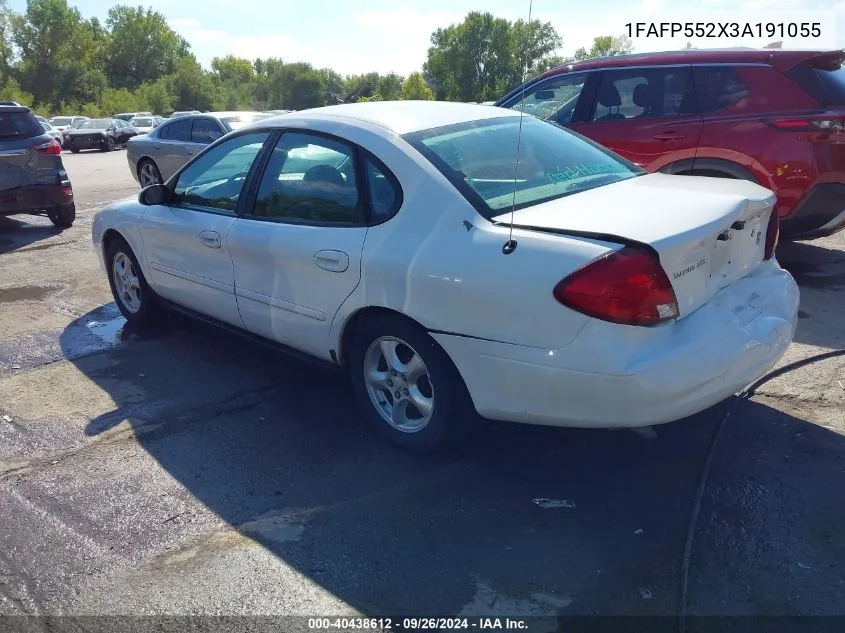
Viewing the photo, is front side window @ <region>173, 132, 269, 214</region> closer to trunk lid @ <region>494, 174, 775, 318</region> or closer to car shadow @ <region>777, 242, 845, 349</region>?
trunk lid @ <region>494, 174, 775, 318</region>

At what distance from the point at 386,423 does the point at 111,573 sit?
4.60 feet

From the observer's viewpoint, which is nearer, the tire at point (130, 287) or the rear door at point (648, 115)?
the tire at point (130, 287)

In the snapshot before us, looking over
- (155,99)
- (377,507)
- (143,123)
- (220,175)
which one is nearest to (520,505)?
(377,507)

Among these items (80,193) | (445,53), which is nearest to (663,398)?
(445,53)

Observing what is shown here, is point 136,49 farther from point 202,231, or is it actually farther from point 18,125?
point 202,231

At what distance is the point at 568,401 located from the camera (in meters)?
3.13

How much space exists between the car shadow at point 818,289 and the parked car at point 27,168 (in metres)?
8.58

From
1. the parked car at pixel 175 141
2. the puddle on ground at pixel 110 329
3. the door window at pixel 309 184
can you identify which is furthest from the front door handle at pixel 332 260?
the parked car at pixel 175 141

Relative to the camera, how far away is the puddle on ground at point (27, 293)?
22.9 feet

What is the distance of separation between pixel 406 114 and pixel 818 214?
378 centimetres

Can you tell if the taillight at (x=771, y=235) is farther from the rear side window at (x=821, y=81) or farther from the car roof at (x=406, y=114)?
the rear side window at (x=821, y=81)

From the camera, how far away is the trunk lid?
3.12m

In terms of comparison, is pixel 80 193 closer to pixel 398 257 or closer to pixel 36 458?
pixel 36 458

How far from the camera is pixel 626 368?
2.97 meters
